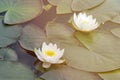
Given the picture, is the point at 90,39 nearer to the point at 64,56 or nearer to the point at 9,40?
the point at 64,56

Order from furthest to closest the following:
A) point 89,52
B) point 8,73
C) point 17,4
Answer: point 17,4, point 89,52, point 8,73

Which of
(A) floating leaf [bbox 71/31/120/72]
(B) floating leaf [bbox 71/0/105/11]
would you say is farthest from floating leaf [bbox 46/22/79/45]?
(B) floating leaf [bbox 71/0/105/11]

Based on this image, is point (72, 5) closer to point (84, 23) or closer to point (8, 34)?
point (84, 23)

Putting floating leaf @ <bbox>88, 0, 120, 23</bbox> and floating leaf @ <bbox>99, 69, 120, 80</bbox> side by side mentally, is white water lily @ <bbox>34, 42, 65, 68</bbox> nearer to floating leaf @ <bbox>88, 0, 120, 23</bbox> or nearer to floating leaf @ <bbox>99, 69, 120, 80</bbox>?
floating leaf @ <bbox>99, 69, 120, 80</bbox>

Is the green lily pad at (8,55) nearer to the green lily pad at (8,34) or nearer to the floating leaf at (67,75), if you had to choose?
the green lily pad at (8,34)

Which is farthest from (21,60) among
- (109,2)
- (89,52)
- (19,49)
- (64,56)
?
(109,2)

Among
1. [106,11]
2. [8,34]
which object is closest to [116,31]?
[106,11]
